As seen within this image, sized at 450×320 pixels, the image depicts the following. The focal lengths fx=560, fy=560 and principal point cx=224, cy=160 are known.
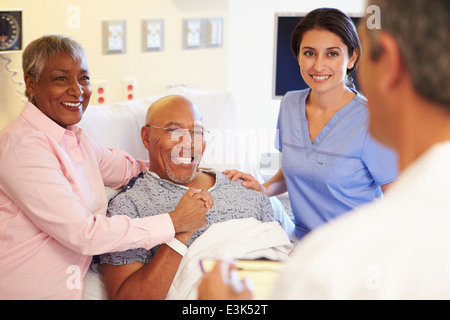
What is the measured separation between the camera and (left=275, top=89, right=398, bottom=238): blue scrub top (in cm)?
199

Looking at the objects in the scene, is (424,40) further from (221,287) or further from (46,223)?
(46,223)

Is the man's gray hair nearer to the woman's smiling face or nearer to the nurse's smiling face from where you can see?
the woman's smiling face

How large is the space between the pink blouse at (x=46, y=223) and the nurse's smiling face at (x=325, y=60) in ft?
2.73

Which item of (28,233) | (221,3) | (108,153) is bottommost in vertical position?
(28,233)

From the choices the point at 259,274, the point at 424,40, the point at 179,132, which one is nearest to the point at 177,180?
the point at 179,132

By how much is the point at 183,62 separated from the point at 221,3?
42 centimetres

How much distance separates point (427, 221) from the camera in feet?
2.25

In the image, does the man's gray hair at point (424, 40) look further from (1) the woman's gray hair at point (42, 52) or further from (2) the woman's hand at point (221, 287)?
(1) the woman's gray hair at point (42, 52)

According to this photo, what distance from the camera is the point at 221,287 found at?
839 millimetres

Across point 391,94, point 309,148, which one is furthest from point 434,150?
point 309,148

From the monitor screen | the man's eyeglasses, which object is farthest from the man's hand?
the monitor screen

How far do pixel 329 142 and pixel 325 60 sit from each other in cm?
31

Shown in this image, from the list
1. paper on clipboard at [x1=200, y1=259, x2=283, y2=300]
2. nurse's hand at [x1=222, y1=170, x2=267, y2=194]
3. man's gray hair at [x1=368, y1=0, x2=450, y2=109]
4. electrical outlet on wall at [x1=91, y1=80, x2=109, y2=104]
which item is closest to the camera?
man's gray hair at [x1=368, y1=0, x2=450, y2=109]
